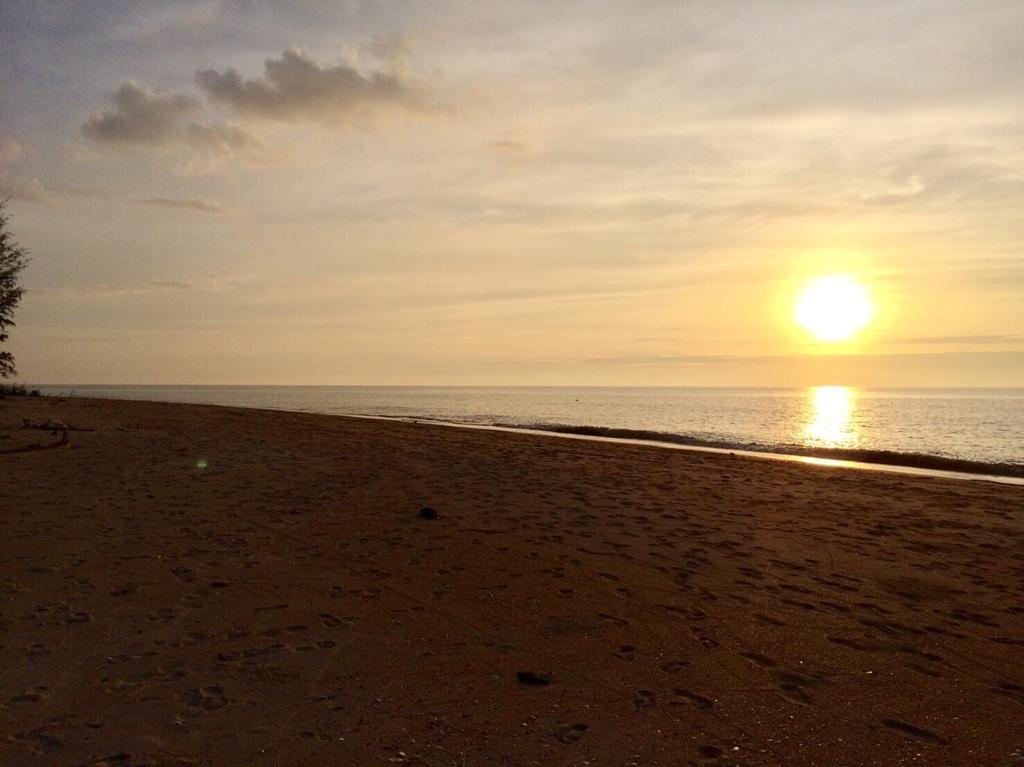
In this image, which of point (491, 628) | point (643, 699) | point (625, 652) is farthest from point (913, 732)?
point (491, 628)

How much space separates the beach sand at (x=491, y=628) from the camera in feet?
16.2

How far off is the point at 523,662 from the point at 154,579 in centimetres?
474

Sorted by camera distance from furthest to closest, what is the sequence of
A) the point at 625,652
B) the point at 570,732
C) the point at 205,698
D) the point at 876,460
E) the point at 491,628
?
the point at 876,460
the point at 491,628
the point at 625,652
the point at 205,698
the point at 570,732

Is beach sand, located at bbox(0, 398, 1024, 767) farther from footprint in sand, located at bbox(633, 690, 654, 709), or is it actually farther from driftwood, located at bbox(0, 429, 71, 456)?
driftwood, located at bbox(0, 429, 71, 456)

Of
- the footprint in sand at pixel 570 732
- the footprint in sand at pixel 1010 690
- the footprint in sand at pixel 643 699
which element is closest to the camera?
the footprint in sand at pixel 570 732

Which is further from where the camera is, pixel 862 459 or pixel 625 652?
pixel 862 459

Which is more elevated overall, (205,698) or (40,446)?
(40,446)

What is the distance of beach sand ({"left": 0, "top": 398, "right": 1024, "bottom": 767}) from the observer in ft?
16.2

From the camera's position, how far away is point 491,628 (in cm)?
712

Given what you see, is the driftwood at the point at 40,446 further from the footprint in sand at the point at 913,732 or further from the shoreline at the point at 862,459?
the shoreline at the point at 862,459

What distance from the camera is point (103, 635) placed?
21.2 ft

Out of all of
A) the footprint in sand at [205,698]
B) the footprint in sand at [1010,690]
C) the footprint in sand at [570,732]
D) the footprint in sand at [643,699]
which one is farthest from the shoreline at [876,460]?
the footprint in sand at [205,698]

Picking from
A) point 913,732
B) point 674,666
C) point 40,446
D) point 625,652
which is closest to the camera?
point 913,732

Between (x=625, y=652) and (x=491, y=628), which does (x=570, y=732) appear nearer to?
(x=625, y=652)
